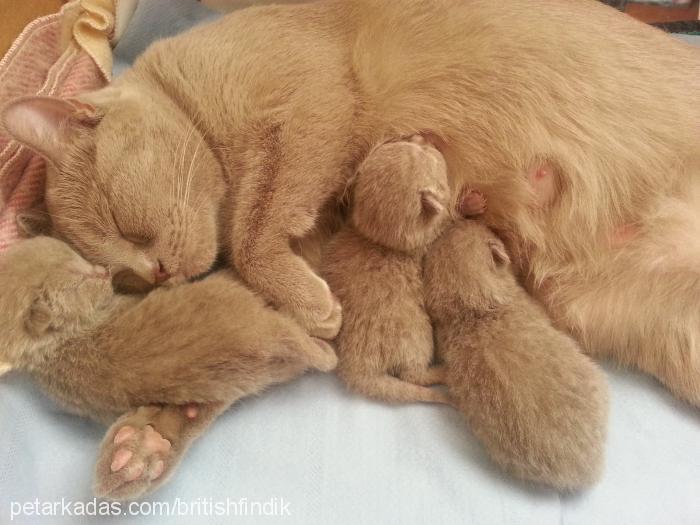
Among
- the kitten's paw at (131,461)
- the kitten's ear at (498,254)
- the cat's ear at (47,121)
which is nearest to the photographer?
the kitten's paw at (131,461)

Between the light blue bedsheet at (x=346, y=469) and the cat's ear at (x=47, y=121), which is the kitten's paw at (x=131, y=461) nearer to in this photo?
the light blue bedsheet at (x=346, y=469)

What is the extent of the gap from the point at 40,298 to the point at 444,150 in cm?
93

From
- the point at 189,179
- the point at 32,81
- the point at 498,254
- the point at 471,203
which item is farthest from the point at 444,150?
the point at 32,81

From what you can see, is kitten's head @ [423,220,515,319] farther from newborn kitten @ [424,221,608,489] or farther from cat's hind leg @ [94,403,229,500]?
cat's hind leg @ [94,403,229,500]

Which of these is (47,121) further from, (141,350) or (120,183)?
(141,350)

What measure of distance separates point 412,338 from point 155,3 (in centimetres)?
139

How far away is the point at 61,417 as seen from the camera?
4.02 ft

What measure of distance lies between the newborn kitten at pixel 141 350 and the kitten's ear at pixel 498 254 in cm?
45

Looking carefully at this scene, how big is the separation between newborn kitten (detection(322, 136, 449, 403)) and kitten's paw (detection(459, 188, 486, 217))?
7cm

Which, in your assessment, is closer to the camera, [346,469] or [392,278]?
[346,469]

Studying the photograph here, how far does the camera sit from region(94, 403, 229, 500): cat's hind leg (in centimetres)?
104

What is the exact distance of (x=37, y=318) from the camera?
1.13 metres

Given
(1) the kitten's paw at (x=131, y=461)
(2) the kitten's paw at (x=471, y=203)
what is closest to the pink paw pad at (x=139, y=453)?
(1) the kitten's paw at (x=131, y=461)

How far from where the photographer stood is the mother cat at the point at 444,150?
1242mm
